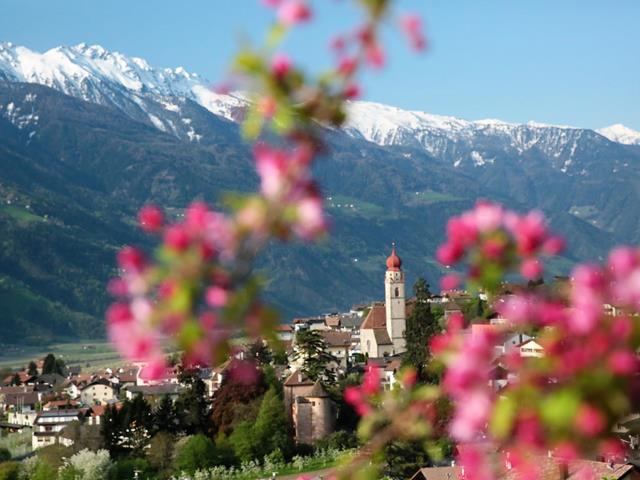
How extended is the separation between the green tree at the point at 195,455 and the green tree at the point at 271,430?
8.12 ft

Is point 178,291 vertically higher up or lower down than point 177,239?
lower down

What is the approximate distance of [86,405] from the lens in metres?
90.4

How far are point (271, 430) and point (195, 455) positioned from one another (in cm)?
445

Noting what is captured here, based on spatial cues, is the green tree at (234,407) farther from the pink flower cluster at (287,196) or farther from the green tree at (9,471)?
the pink flower cluster at (287,196)

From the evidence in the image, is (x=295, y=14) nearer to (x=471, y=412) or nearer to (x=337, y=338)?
(x=471, y=412)

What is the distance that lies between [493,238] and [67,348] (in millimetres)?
200540

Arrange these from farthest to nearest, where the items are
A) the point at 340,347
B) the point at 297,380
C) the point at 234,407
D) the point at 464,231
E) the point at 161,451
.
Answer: the point at 340,347
the point at 297,380
the point at 234,407
the point at 161,451
the point at 464,231

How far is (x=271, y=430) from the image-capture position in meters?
61.3

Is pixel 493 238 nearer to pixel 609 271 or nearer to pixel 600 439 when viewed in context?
pixel 609 271

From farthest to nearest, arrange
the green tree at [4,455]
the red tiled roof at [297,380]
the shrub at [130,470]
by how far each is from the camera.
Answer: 1. the green tree at [4,455]
2. the red tiled roof at [297,380]
3. the shrub at [130,470]

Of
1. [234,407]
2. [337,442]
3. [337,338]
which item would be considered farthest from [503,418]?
[337,338]

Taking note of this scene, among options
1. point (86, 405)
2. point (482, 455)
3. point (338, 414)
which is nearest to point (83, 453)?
point (338, 414)

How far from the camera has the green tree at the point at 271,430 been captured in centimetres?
6097

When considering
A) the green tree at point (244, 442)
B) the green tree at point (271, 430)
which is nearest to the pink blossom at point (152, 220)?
the green tree at point (244, 442)
